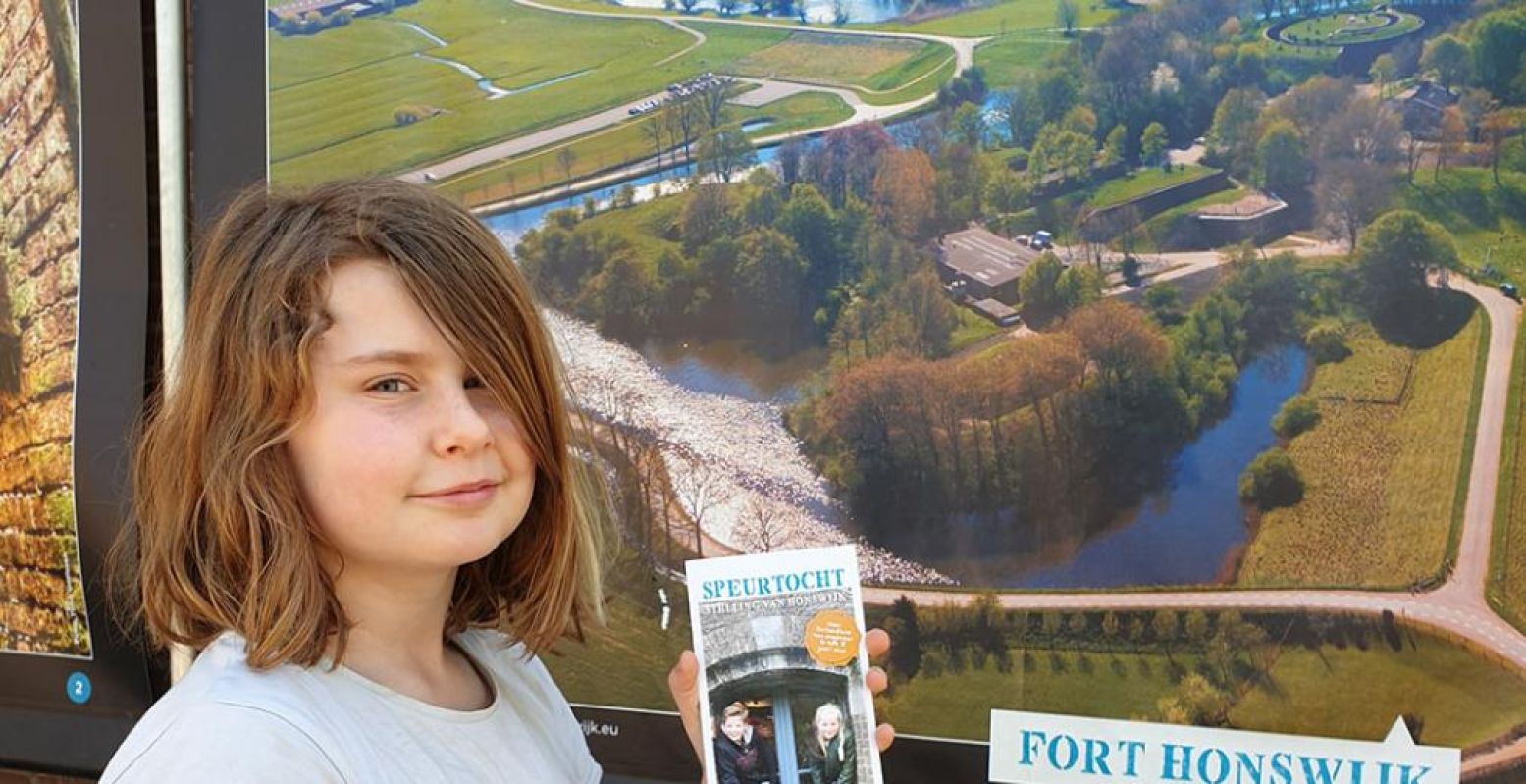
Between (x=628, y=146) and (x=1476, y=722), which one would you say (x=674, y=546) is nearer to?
(x=628, y=146)

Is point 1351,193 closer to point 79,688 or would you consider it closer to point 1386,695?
point 1386,695

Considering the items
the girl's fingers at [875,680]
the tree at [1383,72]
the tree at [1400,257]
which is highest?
the tree at [1383,72]

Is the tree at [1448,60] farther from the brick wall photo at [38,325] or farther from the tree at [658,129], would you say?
the brick wall photo at [38,325]

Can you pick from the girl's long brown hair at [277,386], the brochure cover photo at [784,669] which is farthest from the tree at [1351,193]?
the girl's long brown hair at [277,386]

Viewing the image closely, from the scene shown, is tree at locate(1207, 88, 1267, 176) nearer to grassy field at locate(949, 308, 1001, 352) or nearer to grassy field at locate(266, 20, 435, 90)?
grassy field at locate(949, 308, 1001, 352)

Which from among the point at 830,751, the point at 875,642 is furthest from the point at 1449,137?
the point at 830,751

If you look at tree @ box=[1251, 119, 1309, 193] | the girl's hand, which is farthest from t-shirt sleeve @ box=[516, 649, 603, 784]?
tree @ box=[1251, 119, 1309, 193]
